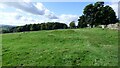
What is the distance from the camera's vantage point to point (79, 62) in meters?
22.4

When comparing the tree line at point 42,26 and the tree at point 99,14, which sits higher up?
the tree at point 99,14

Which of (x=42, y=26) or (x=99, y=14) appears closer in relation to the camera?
(x=99, y=14)

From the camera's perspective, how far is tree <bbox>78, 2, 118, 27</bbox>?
8704cm

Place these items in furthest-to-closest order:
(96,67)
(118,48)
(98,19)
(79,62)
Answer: (98,19) < (118,48) < (79,62) < (96,67)

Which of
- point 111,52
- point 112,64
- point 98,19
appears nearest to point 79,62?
point 112,64

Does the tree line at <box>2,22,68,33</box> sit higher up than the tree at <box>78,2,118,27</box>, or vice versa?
the tree at <box>78,2,118,27</box>

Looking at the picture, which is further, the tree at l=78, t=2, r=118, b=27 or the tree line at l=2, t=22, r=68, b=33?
the tree line at l=2, t=22, r=68, b=33

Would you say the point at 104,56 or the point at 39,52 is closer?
the point at 104,56

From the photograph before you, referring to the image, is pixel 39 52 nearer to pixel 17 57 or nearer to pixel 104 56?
pixel 17 57

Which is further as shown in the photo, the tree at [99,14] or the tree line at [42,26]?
the tree line at [42,26]

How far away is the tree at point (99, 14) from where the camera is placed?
286 ft

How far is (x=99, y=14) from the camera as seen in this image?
87.4 meters

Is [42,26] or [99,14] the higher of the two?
[99,14]

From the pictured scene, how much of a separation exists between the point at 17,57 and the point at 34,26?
81.7 m
